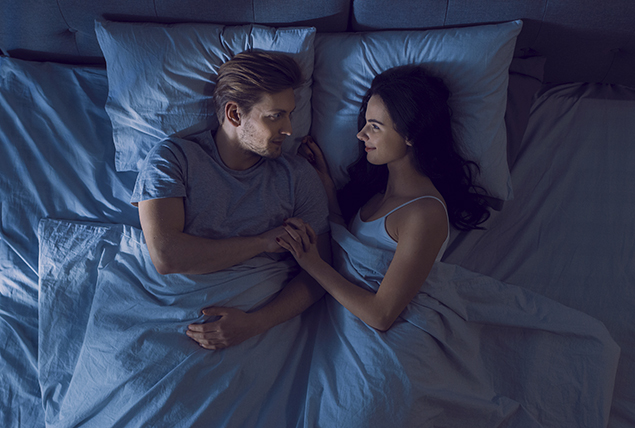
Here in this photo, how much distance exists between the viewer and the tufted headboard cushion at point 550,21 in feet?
4.64

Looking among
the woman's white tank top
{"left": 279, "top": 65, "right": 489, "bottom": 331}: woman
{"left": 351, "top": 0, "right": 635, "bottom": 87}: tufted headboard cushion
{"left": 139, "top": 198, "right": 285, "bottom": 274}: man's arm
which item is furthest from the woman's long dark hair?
{"left": 139, "top": 198, "right": 285, "bottom": 274}: man's arm

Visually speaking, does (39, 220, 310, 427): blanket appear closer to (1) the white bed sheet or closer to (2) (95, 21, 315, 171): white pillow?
(2) (95, 21, 315, 171): white pillow

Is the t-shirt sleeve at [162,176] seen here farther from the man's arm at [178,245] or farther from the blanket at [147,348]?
the blanket at [147,348]

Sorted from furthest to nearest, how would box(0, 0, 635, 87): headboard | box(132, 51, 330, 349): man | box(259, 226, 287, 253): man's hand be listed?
box(0, 0, 635, 87): headboard → box(259, 226, 287, 253): man's hand → box(132, 51, 330, 349): man

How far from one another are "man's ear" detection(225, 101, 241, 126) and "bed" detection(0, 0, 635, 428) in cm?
14

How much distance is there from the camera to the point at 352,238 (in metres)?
1.35

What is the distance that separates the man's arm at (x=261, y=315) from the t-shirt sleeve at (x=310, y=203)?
50 millimetres

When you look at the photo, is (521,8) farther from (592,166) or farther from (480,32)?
(592,166)

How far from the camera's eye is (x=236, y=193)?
1360mm

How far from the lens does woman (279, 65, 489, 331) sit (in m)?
1.19

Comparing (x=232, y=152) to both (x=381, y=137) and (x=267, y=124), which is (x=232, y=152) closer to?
(x=267, y=124)

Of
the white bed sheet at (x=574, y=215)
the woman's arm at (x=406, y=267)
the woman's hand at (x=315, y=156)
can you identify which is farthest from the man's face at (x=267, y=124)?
the white bed sheet at (x=574, y=215)

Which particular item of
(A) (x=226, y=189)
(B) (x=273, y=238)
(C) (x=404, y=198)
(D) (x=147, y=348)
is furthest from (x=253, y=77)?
(D) (x=147, y=348)

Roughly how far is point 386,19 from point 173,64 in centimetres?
82
